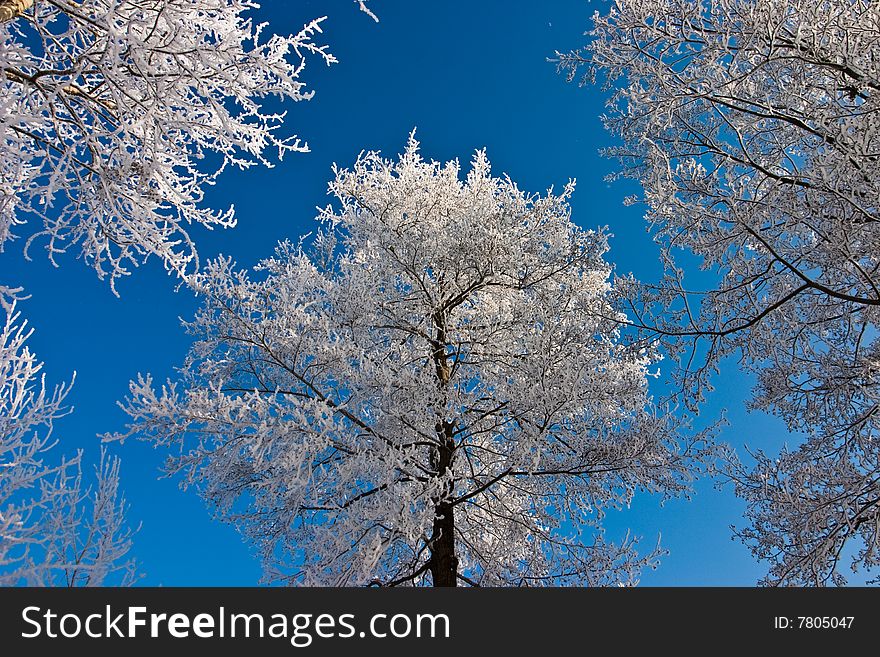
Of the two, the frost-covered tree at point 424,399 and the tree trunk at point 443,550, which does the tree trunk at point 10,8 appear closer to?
the frost-covered tree at point 424,399

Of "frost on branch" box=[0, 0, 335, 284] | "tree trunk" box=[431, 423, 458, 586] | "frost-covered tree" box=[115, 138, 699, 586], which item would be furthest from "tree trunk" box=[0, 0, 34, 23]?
"tree trunk" box=[431, 423, 458, 586]

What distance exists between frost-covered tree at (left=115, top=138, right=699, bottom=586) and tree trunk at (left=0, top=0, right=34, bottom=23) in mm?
3359

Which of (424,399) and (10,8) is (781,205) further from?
(10,8)

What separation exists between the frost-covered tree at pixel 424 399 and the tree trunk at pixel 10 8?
336 cm

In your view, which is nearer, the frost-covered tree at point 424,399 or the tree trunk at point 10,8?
the tree trunk at point 10,8

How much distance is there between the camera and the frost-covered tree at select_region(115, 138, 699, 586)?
6684 millimetres

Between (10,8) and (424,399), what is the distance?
4.95m

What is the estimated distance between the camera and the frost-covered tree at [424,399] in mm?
6684

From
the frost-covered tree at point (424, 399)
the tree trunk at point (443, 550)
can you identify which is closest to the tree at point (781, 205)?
the frost-covered tree at point (424, 399)

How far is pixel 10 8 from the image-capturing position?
13.4ft

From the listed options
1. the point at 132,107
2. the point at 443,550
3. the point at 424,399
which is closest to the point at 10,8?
the point at 132,107

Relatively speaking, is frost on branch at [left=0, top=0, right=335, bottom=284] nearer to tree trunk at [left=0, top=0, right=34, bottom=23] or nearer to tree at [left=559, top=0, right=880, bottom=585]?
tree trunk at [left=0, top=0, right=34, bottom=23]

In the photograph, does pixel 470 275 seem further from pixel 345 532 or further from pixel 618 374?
pixel 345 532

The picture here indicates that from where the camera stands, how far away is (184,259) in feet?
17.8
